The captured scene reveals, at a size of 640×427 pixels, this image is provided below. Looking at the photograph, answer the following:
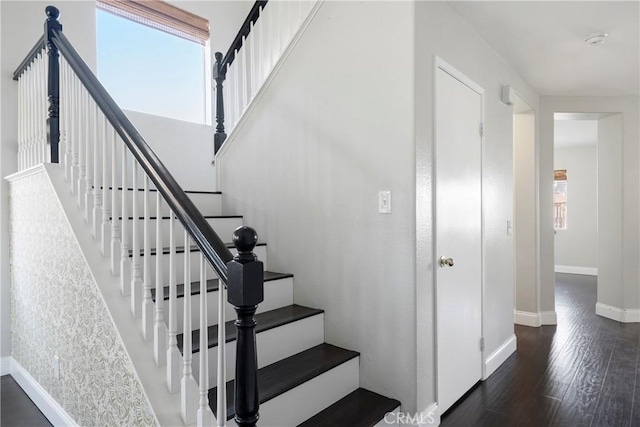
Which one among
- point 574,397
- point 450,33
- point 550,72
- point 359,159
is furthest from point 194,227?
point 550,72

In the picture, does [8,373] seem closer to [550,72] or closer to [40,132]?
[40,132]

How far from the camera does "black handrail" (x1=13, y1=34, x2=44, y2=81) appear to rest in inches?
95.6

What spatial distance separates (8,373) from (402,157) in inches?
131

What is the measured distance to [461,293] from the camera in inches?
98.9

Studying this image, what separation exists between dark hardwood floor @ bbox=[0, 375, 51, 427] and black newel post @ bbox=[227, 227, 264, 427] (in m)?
1.90

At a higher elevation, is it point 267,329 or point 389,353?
point 267,329

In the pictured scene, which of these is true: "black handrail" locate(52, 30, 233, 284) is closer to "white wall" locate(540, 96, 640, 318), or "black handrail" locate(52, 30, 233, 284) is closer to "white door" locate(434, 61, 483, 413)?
"white door" locate(434, 61, 483, 413)

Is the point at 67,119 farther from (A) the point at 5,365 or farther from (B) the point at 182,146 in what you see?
(A) the point at 5,365

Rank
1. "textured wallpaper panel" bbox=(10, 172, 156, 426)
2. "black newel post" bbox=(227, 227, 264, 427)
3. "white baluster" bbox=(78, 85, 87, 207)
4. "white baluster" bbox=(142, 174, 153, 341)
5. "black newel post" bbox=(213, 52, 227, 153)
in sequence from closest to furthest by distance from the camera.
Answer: "black newel post" bbox=(227, 227, 264, 427)
"white baluster" bbox=(142, 174, 153, 341)
"textured wallpaper panel" bbox=(10, 172, 156, 426)
"white baluster" bbox=(78, 85, 87, 207)
"black newel post" bbox=(213, 52, 227, 153)

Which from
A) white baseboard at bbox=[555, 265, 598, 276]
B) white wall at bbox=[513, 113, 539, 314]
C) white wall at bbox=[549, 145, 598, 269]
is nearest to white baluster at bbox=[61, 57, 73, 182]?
white wall at bbox=[513, 113, 539, 314]

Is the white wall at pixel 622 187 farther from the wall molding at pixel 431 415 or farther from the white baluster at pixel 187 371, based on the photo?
the white baluster at pixel 187 371

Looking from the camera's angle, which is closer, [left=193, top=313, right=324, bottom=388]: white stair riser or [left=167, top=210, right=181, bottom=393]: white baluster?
[left=167, top=210, right=181, bottom=393]: white baluster

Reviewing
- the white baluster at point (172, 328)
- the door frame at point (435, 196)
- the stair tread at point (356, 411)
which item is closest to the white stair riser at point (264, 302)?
the white baluster at point (172, 328)

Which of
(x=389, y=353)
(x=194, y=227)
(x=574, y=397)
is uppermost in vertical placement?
(x=194, y=227)
